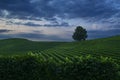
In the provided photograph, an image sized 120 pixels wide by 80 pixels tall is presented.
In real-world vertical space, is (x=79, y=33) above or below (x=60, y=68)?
above

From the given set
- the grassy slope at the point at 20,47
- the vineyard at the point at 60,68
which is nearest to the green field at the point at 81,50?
the grassy slope at the point at 20,47

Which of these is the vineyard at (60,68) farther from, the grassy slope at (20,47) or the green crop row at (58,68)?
the grassy slope at (20,47)

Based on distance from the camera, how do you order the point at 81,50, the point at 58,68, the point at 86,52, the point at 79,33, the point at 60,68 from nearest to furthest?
→ the point at 60,68
the point at 58,68
the point at 86,52
the point at 81,50
the point at 79,33

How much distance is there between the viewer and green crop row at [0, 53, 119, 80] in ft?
68.0

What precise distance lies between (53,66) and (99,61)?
3.33 meters

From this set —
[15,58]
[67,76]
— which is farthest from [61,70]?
[15,58]

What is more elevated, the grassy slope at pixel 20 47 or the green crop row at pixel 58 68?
the green crop row at pixel 58 68

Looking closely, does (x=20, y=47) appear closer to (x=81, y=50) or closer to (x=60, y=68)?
(x=81, y=50)

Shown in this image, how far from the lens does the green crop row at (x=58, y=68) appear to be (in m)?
20.7

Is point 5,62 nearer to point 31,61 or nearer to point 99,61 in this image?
point 31,61

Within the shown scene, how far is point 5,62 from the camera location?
22672 mm

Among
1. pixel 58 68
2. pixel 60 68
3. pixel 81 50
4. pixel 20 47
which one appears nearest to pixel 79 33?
pixel 20 47

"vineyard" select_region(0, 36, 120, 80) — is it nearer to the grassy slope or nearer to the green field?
the green field

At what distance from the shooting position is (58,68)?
21.5m
